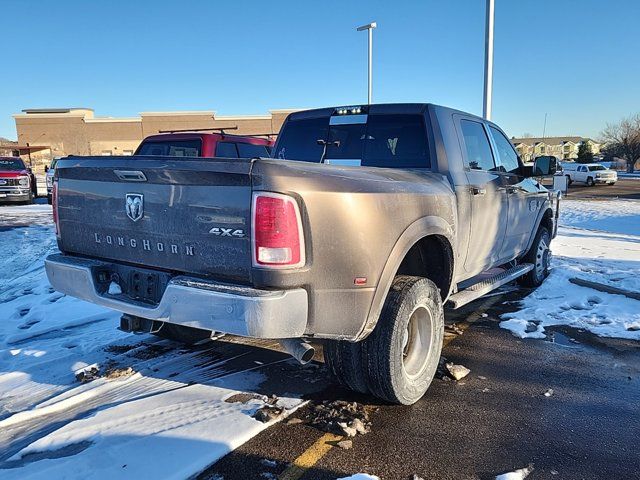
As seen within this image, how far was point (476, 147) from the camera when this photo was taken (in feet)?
15.8

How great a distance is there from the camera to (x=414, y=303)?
340cm

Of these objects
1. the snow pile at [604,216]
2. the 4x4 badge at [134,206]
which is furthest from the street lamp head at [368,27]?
the 4x4 badge at [134,206]

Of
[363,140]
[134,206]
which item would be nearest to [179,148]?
[363,140]

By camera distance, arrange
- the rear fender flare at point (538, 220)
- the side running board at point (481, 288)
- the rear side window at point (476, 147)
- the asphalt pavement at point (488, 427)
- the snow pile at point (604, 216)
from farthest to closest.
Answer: the snow pile at point (604, 216) → the rear fender flare at point (538, 220) → the rear side window at point (476, 147) → the side running board at point (481, 288) → the asphalt pavement at point (488, 427)

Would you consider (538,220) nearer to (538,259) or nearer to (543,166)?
(538,259)

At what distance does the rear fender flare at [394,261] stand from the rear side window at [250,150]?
7117 mm

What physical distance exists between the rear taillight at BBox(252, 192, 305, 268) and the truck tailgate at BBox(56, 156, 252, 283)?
68 millimetres

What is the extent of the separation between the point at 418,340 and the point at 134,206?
7.14 feet

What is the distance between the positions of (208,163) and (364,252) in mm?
1003

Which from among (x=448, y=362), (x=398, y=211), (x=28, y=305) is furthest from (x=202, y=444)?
(x=28, y=305)

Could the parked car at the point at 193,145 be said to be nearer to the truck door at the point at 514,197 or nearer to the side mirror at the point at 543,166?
the truck door at the point at 514,197

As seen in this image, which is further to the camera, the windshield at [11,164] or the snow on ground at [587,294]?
the windshield at [11,164]

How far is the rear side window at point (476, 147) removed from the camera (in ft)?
14.9

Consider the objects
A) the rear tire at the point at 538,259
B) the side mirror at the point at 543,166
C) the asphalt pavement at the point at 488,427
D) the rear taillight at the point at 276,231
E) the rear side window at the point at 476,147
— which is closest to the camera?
the rear taillight at the point at 276,231
